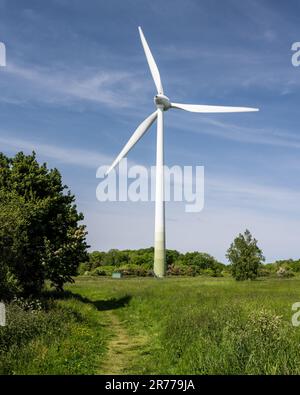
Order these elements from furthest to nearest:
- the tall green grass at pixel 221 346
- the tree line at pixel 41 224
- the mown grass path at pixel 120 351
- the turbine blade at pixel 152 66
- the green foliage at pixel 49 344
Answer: the turbine blade at pixel 152 66 → the tree line at pixel 41 224 → the mown grass path at pixel 120 351 → the green foliage at pixel 49 344 → the tall green grass at pixel 221 346

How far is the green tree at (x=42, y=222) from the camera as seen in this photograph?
3052cm

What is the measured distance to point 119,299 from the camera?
39.9 meters

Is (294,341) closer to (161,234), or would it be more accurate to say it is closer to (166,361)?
(166,361)

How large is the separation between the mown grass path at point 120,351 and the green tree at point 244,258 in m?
50.5

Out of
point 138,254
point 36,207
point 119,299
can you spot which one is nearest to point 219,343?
point 36,207

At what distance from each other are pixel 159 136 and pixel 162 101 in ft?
18.3

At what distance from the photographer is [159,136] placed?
5881cm

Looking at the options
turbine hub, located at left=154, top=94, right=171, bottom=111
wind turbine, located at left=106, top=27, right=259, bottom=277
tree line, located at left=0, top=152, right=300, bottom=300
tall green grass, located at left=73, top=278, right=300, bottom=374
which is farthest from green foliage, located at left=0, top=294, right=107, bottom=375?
turbine hub, located at left=154, top=94, right=171, bottom=111

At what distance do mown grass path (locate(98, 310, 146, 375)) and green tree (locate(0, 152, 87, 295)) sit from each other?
26.2 feet

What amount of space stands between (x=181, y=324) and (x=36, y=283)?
49.2 ft

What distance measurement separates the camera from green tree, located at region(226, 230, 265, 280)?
241 feet

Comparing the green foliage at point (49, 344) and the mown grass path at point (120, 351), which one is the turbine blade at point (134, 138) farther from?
the green foliage at point (49, 344)

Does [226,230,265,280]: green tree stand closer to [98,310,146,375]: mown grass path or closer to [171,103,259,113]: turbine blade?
[171,103,259,113]: turbine blade

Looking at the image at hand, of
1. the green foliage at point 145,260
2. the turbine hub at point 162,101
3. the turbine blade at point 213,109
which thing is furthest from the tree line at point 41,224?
the green foliage at point 145,260
